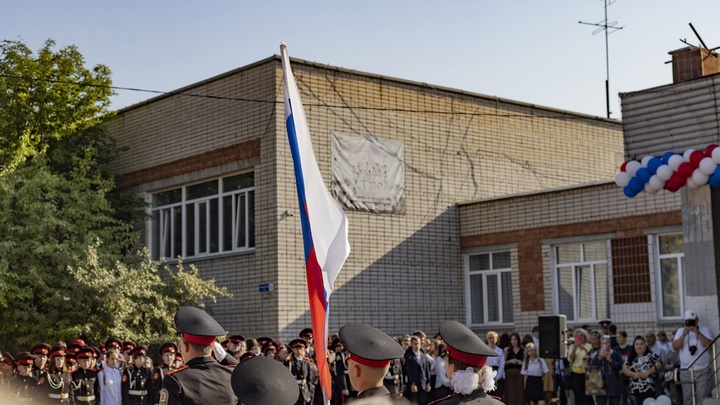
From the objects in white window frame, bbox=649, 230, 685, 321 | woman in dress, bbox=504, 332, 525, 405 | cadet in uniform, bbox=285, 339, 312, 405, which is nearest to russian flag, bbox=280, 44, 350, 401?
cadet in uniform, bbox=285, 339, 312, 405

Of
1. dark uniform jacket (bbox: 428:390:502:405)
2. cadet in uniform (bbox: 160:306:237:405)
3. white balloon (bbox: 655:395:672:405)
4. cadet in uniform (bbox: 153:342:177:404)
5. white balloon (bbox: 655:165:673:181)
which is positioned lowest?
white balloon (bbox: 655:395:672:405)

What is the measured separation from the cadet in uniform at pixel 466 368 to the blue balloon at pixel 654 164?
11.0 m

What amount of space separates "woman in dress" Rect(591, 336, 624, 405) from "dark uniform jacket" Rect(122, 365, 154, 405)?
293 inches

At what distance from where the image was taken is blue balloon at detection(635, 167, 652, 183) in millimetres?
16391

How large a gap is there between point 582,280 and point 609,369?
5404mm

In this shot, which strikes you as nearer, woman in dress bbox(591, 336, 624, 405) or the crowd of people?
the crowd of people

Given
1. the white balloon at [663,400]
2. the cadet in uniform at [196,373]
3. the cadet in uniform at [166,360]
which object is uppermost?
the cadet in uniform at [196,373]

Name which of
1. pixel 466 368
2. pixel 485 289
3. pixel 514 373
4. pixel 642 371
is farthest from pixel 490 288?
pixel 466 368

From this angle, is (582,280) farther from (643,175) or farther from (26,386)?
(26,386)

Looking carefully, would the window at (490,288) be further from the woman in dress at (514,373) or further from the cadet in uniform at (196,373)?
the cadet in uniform at (196,373)

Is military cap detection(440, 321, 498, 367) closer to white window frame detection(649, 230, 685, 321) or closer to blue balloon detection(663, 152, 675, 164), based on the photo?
blue balloon detection(663, 152, 675, 164)

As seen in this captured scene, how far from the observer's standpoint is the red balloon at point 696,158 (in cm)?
1570

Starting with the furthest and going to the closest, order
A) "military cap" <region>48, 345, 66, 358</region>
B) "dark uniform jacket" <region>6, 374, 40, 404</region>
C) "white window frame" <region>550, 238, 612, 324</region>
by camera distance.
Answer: "white window frame" <region>550, 238, 612, 324</region> → "military cap" <region>48, 345, 66, 358</region> → "dark uniform jacket" <region>6, 374, 40, 404</region>

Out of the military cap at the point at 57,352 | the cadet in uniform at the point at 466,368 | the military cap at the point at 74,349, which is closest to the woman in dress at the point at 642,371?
the military cap at the point at 74,349
